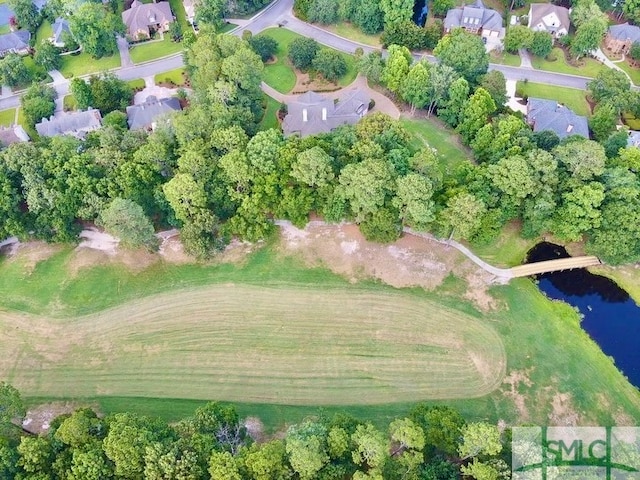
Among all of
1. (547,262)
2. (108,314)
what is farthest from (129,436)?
(547,262)

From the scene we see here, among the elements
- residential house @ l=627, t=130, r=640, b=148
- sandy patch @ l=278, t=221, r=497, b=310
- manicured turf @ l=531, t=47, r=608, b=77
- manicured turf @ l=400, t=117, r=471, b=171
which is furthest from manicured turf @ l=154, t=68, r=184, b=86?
residential house @ l=627, t=130, r=640, b=148

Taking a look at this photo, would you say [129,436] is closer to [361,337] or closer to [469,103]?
[361,337]

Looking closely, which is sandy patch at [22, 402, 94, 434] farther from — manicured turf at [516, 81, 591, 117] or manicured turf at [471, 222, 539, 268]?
manicured turf at [516, 81, 591, 117]

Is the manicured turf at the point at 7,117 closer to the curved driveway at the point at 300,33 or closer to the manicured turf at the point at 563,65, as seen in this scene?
the curved driveway at the point at 300,33

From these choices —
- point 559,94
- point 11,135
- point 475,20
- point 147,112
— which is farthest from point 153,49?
point 559,94

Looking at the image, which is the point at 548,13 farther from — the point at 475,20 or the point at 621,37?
the point at 621,37
